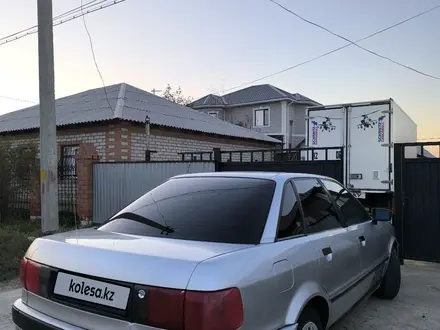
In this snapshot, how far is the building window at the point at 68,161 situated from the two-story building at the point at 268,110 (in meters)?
20.6

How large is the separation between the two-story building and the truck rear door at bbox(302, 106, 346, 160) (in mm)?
22408

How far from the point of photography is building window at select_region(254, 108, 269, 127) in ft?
114

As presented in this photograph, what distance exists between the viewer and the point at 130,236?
107 inches

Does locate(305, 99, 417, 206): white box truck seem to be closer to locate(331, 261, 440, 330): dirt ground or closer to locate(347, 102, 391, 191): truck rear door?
locate(347, 102, 391, 191): truck rear door

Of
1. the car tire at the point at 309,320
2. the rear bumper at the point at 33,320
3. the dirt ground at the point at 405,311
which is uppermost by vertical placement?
the rear bumper at the point at 33,320

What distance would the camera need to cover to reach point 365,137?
8.87m

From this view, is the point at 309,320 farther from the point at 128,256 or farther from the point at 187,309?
the point at 128,256

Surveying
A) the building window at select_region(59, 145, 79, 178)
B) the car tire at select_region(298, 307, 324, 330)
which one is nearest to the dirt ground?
the car tire at select_region(298, 307, 324, 330)

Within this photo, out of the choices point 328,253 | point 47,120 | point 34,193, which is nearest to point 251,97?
point 34,193

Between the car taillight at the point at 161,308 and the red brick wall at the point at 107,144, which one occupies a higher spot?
the red brick wall at the point at 107,144

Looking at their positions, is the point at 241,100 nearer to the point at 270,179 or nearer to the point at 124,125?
the point at 124,125

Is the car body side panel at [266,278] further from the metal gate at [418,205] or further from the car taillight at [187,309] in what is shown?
the metal gate at [418,205]

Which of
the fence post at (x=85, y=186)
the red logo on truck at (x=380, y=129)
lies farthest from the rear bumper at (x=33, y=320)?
the fence post at (x=85, y=186)

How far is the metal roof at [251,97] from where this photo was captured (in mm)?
34312
